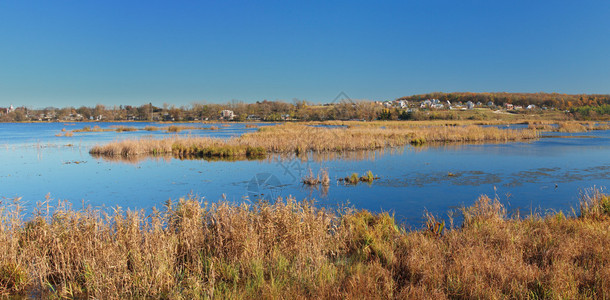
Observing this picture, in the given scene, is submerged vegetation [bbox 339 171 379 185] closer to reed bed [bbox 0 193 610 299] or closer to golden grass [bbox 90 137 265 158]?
reed bed [bbox 0 193 610 299]

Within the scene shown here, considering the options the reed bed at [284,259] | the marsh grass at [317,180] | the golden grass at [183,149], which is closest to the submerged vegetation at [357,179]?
the marsh grass at [317,180]

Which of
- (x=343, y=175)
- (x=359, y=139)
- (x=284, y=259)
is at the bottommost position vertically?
(x=343, y=175)

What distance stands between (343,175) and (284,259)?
38.5 ft

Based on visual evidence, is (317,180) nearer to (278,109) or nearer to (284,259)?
(284,259)

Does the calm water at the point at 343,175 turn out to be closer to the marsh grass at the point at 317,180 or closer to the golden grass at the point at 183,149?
the marsh grass at the point at 317,180

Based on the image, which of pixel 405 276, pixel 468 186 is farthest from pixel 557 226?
pixel 468 186

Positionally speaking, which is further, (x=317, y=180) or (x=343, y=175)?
(x=343, y=175)

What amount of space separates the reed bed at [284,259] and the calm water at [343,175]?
3389mm

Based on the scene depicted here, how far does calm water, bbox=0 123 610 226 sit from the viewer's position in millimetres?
12609

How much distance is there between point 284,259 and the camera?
5.92 m

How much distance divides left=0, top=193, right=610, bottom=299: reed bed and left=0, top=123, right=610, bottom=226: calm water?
11.1 ft

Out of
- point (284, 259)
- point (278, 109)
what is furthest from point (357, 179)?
point (278, 109)

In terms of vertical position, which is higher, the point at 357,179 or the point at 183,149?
the point at 183,149

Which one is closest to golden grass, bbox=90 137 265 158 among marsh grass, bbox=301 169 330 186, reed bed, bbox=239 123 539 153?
reed bed, bbox=239 123 539 153
